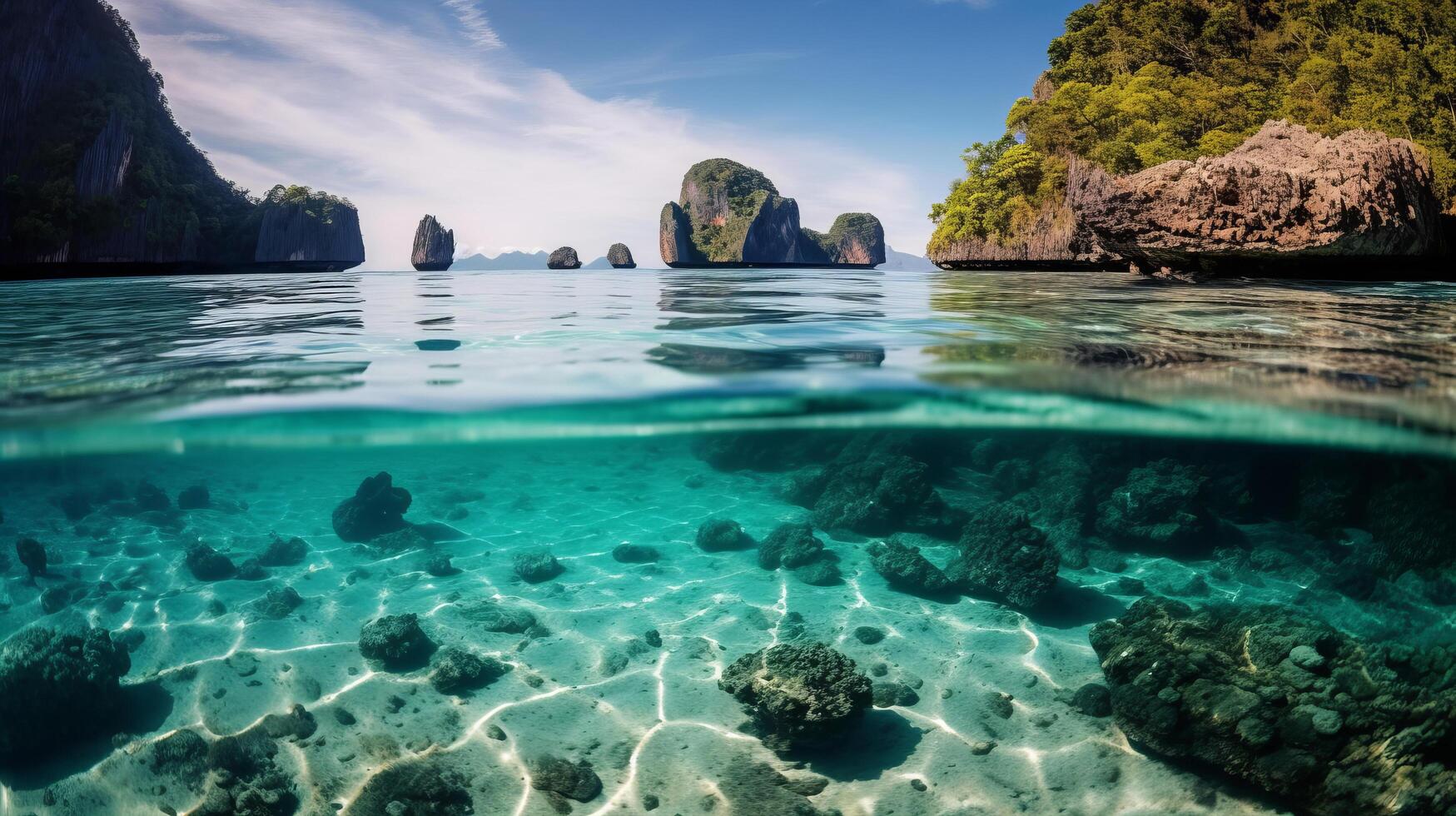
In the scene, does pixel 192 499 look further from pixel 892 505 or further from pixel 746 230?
pixel 746 230

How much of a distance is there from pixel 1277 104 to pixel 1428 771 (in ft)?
134

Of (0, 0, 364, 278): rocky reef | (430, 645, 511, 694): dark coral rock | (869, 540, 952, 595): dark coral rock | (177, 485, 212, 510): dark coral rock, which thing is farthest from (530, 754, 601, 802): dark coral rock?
(0, 0, 364, 278): rocky reef

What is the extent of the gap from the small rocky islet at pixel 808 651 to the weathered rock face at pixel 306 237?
188ft

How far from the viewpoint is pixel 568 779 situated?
639 cm

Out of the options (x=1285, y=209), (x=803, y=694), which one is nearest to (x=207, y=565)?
(x=803, y=694)

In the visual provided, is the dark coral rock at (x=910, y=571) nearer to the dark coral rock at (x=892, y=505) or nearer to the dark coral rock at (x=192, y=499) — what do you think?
the dark coral rock at (x=892, y=505)

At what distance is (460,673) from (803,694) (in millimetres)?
4117

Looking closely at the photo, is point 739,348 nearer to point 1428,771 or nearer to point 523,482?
point 1428,771

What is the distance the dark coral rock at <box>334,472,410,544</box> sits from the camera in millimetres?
14273

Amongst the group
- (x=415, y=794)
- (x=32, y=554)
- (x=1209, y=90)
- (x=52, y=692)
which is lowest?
(x=415, y=794)

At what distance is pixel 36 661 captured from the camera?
724cm

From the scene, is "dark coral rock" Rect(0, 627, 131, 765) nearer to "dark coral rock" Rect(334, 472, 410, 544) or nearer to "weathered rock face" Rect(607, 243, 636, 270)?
"dark coral rock" Rect(334, 472, 410, 544)

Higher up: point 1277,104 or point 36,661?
point 1277,104

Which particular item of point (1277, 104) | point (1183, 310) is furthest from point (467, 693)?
point (1277, 104)
